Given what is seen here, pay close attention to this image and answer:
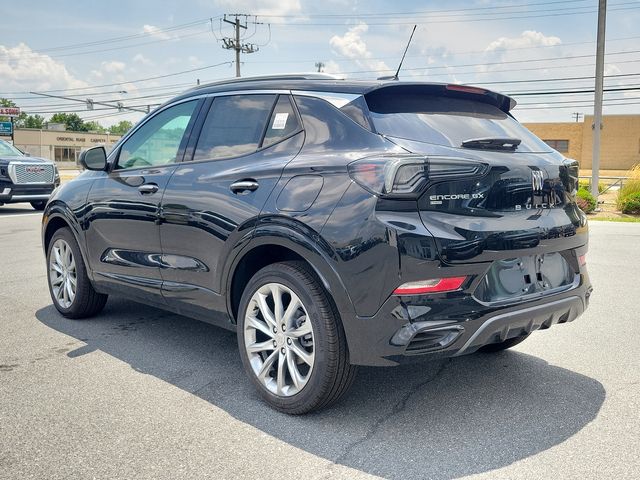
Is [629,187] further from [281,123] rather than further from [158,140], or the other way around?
[281,123]

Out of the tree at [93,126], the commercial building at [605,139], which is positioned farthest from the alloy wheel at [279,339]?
the tree at [93,126]

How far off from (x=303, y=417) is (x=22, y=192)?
14977mm

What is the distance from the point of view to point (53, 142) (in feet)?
287

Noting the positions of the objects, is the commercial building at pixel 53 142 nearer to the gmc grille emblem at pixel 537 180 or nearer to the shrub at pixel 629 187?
the shrub at pixel 629 187

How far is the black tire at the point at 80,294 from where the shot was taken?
17.5 ft

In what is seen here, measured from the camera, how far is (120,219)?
4.75m

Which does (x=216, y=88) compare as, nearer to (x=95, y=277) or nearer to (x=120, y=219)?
(x=120, y=219)

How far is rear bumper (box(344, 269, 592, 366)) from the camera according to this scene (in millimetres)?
3062

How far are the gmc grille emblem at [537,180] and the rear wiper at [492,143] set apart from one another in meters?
0.20

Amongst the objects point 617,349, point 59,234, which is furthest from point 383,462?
point 59,234

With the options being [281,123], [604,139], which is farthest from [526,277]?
[604,139]

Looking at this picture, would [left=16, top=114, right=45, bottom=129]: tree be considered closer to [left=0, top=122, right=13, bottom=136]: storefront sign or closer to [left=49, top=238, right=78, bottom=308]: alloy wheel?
[left=0, top=122, right=13, bottom=136]: storefront sign

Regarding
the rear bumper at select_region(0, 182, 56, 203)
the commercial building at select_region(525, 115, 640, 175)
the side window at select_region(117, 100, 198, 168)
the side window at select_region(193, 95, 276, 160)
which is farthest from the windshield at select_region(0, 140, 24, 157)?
the commercial building at select_region(525, 115, 640, 175)

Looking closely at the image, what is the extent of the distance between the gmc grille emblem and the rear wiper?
196 mm
